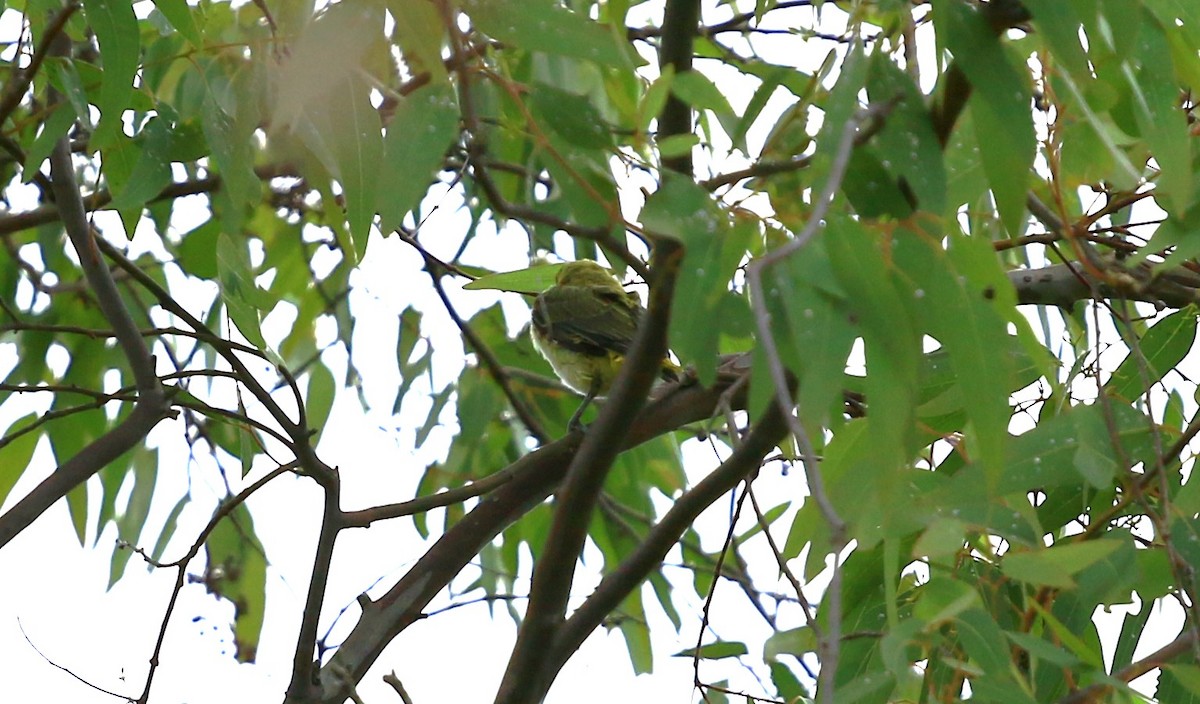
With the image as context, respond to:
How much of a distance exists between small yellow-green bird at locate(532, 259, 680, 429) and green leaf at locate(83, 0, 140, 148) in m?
1.18

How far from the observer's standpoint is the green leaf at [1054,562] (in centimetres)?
103

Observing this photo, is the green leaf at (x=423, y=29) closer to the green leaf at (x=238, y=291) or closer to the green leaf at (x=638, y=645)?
the green leaf at (x=238, y=291)

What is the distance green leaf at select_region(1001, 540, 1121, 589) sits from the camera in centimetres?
103

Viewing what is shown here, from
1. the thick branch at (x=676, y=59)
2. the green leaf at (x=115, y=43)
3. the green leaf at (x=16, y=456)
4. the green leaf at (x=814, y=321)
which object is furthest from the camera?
the green leaf at (x=16, y=456)

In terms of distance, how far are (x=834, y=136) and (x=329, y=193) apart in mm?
711

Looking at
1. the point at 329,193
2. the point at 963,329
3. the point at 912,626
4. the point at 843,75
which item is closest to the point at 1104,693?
the point at 912,626

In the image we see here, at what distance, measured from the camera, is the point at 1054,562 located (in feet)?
3.47

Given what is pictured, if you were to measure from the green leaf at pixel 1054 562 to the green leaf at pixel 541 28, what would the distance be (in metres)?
0.55

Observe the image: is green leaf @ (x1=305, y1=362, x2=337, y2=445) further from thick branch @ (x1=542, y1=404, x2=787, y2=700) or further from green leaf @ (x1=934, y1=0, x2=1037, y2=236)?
green leaf @ (x1=934, y1=0, x2=1037, y2=236)

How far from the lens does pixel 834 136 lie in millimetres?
1063

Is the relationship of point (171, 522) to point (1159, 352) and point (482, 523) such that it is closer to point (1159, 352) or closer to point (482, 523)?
point (482, 523)

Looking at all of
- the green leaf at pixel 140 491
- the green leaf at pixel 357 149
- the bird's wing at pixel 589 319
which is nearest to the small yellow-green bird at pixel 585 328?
the bird's wing at pixel 589 319

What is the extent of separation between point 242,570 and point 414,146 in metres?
2.06

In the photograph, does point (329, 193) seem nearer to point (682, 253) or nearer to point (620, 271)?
point (620, 271)
